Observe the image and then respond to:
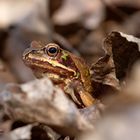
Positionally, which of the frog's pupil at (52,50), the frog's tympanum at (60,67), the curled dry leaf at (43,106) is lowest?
the frog's tympanum at (60,67)

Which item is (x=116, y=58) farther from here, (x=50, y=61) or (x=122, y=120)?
(x=122, y=120)

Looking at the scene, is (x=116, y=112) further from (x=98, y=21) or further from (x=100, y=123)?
(x=98, y=21)

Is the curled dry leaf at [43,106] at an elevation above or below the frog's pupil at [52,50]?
above

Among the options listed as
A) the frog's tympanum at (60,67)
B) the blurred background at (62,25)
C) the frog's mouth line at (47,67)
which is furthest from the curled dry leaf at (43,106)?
the blurred background at (62,25)

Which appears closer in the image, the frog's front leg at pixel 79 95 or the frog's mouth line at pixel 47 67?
the frog's front leg at pixel 79 95

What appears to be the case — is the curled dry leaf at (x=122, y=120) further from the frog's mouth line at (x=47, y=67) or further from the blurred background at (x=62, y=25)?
the blurred background at (x=62, y=25)

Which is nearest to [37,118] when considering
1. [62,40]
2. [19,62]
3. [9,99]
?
[9,99]

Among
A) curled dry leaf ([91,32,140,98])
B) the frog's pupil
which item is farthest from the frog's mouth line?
curled dry leaf ([91,32,140,98])

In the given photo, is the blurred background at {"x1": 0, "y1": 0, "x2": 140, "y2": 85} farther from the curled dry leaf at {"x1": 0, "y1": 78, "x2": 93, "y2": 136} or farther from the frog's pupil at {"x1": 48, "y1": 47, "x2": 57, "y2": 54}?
the curled dry leaf at {"x1": 0, "y1": 78, "x2": 93, "y2": 136}

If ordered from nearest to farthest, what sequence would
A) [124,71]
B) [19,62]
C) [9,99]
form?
[9,99] < [124,71] < [19,62]
